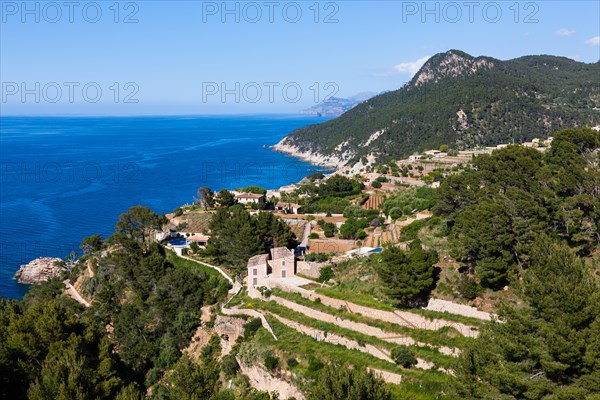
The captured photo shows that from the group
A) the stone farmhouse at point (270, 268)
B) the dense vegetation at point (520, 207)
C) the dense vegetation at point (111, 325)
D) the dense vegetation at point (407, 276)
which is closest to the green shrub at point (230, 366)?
the dense vegetation at point (111, 325)

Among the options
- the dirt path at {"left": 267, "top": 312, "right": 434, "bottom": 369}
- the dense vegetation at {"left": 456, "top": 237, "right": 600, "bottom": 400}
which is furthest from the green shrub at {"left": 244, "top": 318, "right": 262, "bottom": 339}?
the dense vegetation at {"left": 456, "top": 237, "right": 600, "bottom": 400}

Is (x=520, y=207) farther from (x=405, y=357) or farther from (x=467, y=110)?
(x=467, y=110)

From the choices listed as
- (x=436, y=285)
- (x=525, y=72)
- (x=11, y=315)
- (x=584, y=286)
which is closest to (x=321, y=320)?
(x=436, y=285)

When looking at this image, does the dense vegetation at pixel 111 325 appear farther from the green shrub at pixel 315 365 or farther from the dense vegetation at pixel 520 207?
the dense vegetation at pixel 520 207

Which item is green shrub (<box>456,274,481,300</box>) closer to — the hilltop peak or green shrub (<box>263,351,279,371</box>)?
green shrub (<box>263,351,279,371</box>)

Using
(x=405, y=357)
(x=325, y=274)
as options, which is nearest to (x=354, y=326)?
(x=405, y=357)

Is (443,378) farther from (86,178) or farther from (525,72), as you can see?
(525,72)
